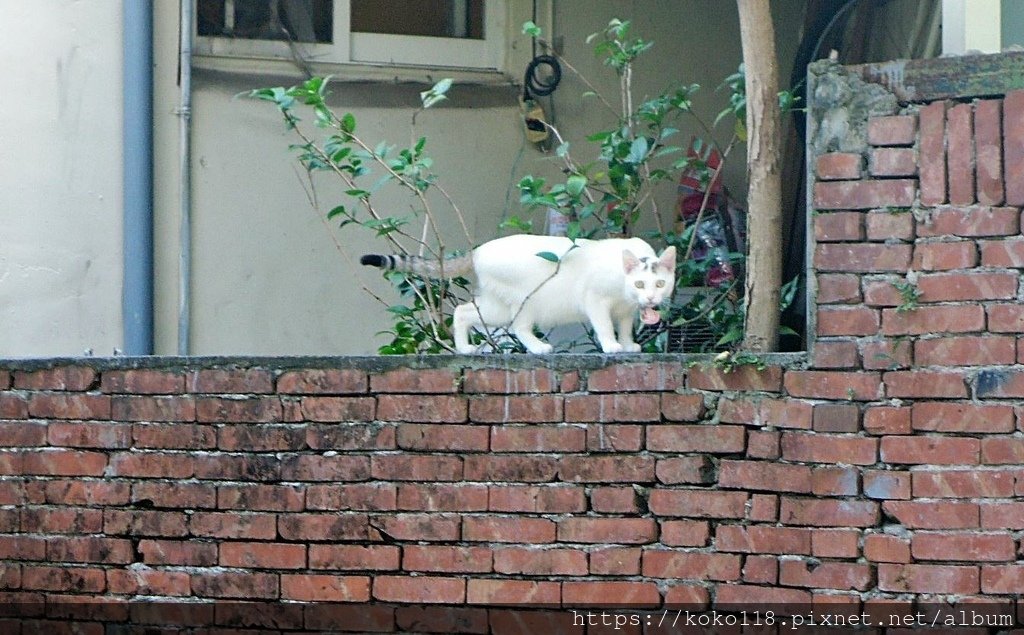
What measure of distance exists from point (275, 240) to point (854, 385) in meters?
2.89

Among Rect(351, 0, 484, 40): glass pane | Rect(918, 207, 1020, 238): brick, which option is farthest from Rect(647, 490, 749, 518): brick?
Rect(351, 0, 484, 40): glass pane

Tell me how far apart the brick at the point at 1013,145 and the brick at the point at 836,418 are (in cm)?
66

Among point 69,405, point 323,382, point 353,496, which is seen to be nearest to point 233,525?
point 353,496

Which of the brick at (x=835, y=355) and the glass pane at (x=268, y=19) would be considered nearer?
the brick at (x=835, y=355)

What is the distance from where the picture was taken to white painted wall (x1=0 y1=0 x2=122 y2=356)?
17.6 feet

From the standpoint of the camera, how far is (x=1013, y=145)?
3.38 metres

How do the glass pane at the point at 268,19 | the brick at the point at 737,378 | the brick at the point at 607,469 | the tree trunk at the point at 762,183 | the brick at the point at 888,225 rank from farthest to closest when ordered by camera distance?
A: 1. the glass pane at the point at 268,19
2. the tree trunk at the point at 762,183
3. the brick at the point at 607,469
4. the brick at the point at 737,378
5. the brick at the point at 888,225

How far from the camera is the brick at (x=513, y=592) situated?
3744 mm

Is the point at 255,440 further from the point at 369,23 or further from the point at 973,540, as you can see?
the point at 369,23

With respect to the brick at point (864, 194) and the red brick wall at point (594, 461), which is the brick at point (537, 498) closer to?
the red brick wall at point (594, 461)

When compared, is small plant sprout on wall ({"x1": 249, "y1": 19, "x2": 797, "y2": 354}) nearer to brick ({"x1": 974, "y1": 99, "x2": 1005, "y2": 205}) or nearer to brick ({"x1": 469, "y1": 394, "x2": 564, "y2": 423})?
brick ({"x1": 469, "y1": 394, "x2": 564, "y2": 423})

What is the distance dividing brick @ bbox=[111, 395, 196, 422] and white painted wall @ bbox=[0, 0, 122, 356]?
4.54ft

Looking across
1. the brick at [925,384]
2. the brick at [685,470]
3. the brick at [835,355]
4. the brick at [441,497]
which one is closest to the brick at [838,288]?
the brick at [835,355]

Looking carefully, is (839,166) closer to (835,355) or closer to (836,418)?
(835,355)
